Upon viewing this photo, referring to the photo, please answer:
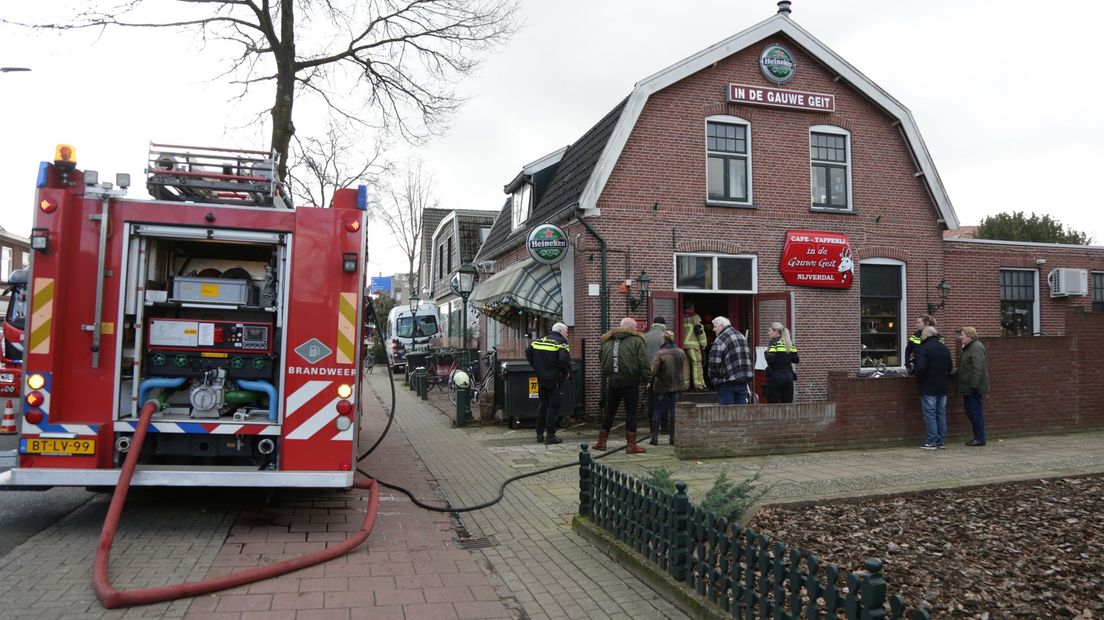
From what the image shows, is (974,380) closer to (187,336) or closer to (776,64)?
(776,64)

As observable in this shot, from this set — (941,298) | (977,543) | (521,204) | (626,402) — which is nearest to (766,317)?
(941,298)

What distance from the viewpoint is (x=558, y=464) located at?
9484 mm

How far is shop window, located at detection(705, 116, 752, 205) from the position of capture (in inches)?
577

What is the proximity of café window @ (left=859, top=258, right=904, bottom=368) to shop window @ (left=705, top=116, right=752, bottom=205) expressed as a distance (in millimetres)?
3000

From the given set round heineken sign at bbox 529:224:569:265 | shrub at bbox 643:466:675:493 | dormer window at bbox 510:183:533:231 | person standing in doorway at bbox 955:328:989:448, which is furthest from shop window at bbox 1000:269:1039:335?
shrub at bbox 643:466:675:493

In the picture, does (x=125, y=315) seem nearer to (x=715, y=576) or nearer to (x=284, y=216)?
(x=284, y=216)

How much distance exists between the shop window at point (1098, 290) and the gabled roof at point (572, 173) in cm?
1250

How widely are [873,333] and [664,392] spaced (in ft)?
22.8

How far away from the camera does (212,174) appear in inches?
260

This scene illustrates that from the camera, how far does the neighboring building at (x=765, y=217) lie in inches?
544

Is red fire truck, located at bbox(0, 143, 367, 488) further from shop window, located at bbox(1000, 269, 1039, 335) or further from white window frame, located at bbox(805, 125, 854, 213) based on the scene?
shop window, located at bbox(1000, 269, 1039, 335)

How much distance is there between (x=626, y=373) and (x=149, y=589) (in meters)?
6.36

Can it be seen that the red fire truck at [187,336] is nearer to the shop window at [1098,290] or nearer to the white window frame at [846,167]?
the white window frame at [846,167]

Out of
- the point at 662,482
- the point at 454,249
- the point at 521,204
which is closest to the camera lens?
the point at 662,482
